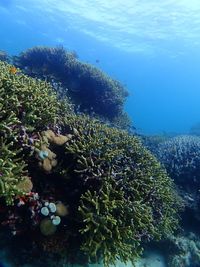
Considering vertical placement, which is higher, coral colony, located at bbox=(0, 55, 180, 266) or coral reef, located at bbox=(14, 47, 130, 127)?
coral reef, located at bbox=(14, 47, 130, 127)

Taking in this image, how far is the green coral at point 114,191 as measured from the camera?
15.9ft

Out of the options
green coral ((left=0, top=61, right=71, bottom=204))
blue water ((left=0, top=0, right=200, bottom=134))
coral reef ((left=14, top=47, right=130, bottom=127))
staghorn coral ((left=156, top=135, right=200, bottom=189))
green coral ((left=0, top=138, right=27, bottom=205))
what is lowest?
green coral ((left=0, top=138, right=27, bottom=205))

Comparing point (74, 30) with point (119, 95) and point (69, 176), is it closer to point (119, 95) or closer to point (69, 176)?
point (119, 95)

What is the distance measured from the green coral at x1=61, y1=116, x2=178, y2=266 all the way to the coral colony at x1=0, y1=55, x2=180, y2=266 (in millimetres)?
17

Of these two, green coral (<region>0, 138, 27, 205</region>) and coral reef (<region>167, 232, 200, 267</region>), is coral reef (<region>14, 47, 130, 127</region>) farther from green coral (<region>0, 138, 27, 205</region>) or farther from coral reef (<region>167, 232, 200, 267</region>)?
green coral (<region>0, 138, 27, 205</region>)

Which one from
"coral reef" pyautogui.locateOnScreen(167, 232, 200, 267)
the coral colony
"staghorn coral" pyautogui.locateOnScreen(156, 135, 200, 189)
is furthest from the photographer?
"staghorn coral" pyautogui.locateOnScreen(156, 135, 200, 189)

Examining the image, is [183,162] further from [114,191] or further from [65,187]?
[65,187]

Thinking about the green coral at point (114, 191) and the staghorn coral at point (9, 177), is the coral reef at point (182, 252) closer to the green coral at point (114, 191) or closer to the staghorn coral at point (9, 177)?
the green coral at point (114, 191)

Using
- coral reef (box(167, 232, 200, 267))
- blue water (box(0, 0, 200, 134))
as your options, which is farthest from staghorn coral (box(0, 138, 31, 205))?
blue water (box(0, 0, 200, 134))

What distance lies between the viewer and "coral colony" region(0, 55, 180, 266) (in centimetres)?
468

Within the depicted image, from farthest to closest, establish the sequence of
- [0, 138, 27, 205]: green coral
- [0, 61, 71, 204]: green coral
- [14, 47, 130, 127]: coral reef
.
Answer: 1. [14, 47, 130, 127]: coral reef
2. [0, 61, 71, 204]: green coral
3. [0, 138, 27, 205]: green coral

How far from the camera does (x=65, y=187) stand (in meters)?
5.37

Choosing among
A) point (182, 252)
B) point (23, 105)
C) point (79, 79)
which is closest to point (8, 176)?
point (23, 105)

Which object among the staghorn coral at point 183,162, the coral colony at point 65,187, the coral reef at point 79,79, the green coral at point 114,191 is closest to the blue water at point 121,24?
the coral reef at point 79,79
